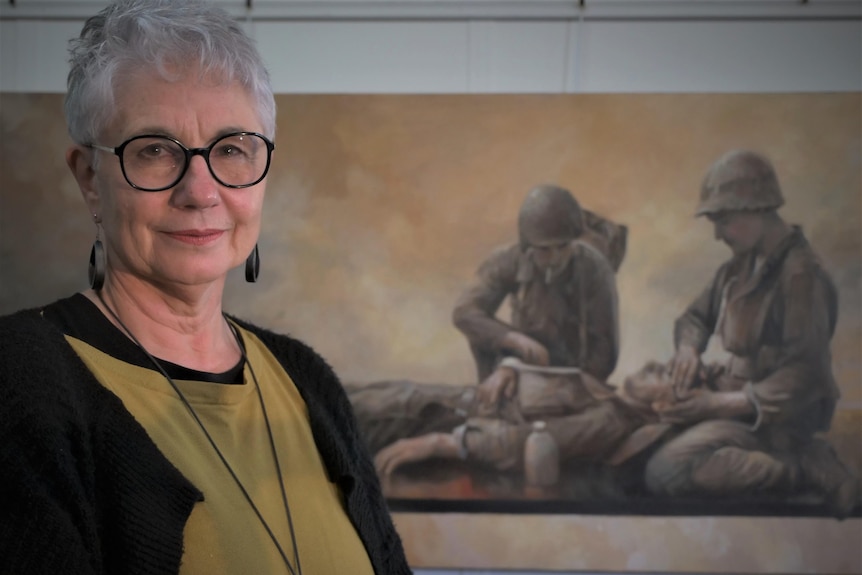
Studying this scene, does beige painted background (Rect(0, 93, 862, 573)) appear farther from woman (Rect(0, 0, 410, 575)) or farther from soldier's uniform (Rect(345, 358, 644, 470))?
woman (Rect(0, 0, 410, 575))

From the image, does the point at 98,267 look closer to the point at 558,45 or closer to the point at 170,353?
the point at 170,353

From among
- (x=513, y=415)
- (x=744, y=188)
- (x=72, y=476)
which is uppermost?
(x=744, y=188)

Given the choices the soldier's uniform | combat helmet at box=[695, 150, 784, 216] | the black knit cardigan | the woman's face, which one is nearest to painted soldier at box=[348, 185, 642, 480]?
the soldier's uniform

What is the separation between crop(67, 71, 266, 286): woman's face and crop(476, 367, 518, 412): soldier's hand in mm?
2021

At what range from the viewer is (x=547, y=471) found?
336 centimetres

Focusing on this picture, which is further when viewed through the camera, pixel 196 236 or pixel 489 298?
pixel 489 298

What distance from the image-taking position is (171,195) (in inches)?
54.3

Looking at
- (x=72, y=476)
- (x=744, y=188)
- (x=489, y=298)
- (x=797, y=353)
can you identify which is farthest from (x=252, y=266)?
(x=797, y=353)

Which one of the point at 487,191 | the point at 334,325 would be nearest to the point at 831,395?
the point at 487,191

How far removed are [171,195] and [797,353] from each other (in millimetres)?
2633

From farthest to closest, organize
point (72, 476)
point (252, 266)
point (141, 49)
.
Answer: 1. point (252, 266)
2. point (141, 49)
3. point (72, 476)

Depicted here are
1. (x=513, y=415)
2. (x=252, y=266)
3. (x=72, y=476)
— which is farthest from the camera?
(x=513, y=415)

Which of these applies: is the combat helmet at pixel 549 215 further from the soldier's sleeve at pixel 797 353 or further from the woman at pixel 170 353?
the woman at pixel 170 353

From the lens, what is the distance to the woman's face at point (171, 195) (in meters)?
1.37
